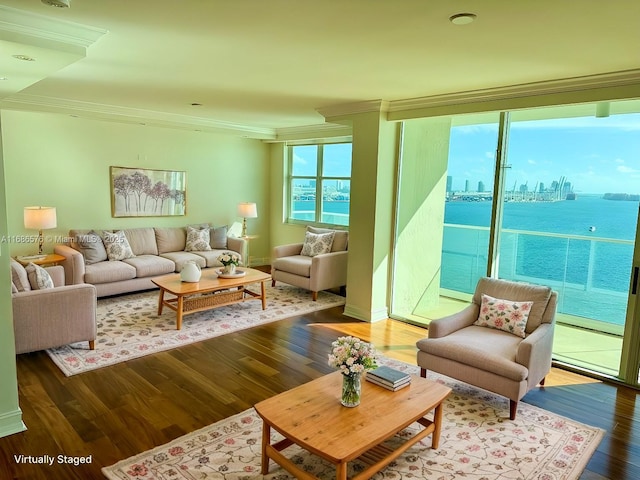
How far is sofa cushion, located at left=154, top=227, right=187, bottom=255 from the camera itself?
6.70 meters

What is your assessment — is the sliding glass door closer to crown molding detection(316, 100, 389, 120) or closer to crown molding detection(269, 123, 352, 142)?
crown molding detection(316, 100, 389, 120)

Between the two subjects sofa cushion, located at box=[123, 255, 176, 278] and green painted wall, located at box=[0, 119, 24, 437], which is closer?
green painted wall, located at box=[0, 119, 24, 437]

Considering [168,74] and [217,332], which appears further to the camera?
[217,332]

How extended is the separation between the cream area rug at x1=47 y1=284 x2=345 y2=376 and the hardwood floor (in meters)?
0.17

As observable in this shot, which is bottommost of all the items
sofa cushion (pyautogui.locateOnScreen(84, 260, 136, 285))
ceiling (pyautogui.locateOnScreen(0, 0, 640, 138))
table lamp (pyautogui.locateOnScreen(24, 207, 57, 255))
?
sofa cushion (pyautogui.locateOnScreen(84, 260, 136, 285))

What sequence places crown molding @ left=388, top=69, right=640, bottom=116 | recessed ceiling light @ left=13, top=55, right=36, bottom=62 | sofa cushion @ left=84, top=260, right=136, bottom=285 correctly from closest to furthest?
1. recessed ceiling light @ left=13, top=55, right=36, bottom=62
2. crown molding @ left=388, top=69, right=640, bottom=116
3. sofa cushion @ left=84, top=260, right=136, bottom=285

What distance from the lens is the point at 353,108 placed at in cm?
512

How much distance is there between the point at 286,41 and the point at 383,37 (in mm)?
632

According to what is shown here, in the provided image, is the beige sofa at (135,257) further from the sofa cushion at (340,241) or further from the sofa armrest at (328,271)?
the sofa armrest at (328,271)

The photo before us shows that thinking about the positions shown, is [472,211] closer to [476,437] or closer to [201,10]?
[476,437]

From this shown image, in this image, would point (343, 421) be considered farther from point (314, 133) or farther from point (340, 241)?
point (314, 133)

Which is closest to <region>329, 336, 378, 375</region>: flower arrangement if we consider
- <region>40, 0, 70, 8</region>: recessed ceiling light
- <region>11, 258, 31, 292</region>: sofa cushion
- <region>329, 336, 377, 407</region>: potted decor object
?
<region>329, 336, 377, 407</region>: potted decor object

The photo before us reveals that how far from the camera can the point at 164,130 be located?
6.82m

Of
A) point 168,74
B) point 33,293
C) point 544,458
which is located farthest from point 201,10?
point 544,458
